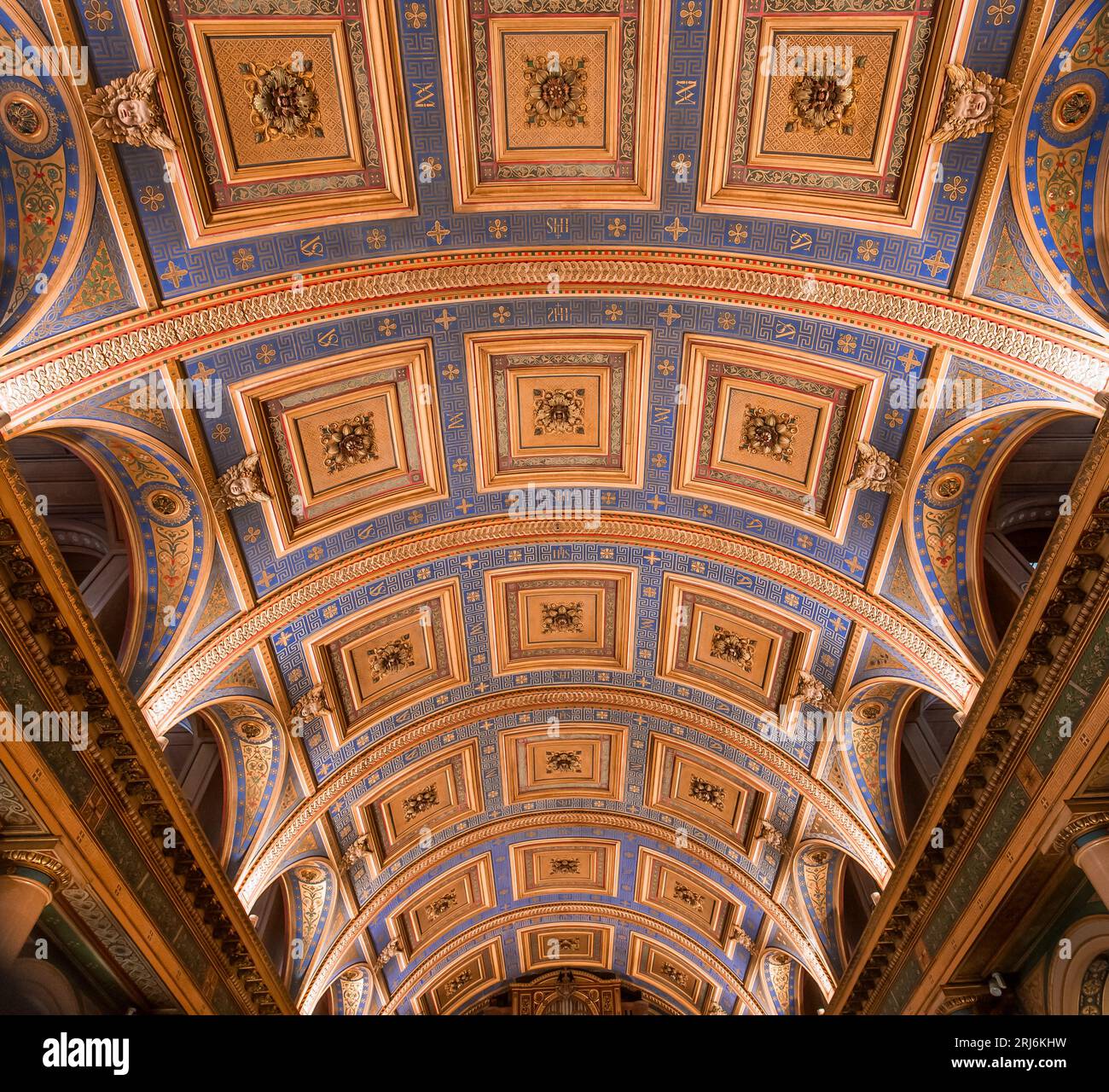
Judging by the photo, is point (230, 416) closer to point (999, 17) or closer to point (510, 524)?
point (510, 524)

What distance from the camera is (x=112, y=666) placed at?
26.8ft

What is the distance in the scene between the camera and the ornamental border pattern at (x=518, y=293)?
7.71 metres

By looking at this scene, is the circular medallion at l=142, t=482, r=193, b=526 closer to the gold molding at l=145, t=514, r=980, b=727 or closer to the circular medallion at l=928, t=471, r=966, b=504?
the gold molding at l=145, t=514, r=980, b=727

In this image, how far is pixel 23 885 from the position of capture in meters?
7.20

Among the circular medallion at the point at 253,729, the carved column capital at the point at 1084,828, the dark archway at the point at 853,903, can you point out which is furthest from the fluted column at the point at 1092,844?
the circular medallion at the point at 253,729

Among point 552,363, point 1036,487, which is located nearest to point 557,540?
point 552,363

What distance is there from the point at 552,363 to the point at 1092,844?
26.8ft

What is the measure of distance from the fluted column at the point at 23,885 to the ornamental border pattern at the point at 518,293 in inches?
157

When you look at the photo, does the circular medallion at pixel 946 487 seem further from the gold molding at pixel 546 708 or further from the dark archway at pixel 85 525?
the dark archway at pixel 85 525

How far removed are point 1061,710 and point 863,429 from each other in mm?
4021

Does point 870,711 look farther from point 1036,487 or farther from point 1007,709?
point 1036,487

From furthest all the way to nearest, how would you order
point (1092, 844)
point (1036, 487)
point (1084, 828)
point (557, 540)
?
point (557, 540) → point (1036, 487) → point (1084, 828) → point (1092, 844)

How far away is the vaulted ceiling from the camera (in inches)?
302

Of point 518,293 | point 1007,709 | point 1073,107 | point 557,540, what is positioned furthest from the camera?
point 557,540
